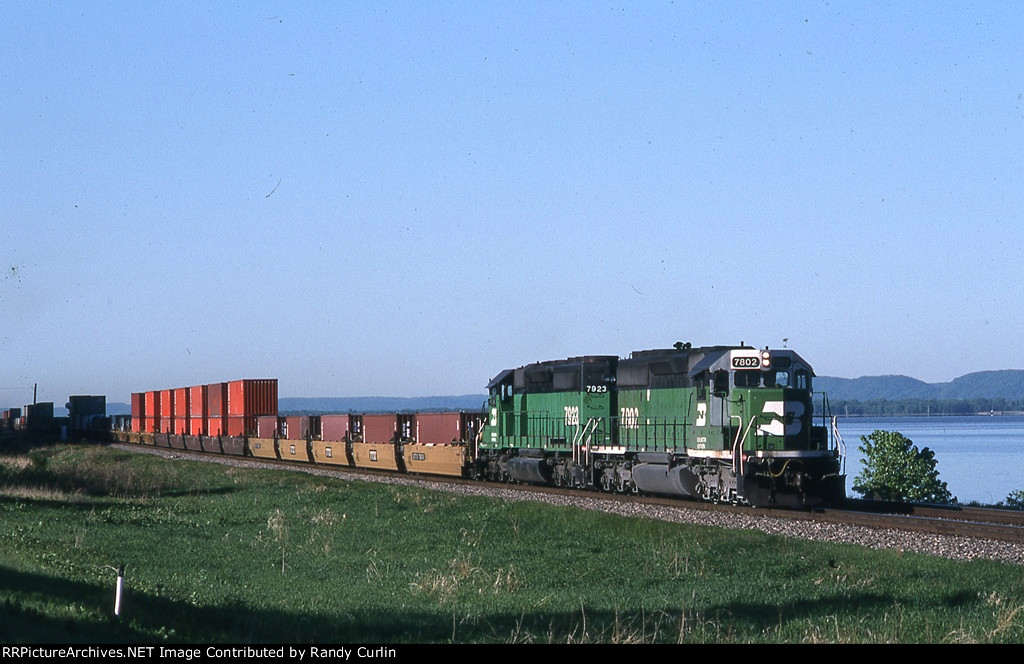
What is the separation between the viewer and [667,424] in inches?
1098

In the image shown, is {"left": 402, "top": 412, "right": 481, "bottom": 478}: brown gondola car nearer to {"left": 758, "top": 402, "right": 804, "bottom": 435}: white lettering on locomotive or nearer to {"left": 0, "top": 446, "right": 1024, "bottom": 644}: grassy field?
{"left": 0, "top": 446, "right": 1024, "bottom": 644}: grassy field

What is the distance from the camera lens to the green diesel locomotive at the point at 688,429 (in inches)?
978

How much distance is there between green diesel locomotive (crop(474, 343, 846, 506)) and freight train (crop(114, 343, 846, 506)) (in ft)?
0.10

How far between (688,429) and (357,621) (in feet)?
49.2

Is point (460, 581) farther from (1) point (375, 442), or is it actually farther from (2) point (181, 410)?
(2) point (181, 410)

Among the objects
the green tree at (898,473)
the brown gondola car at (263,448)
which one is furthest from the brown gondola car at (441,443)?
the green tree at (898,473)

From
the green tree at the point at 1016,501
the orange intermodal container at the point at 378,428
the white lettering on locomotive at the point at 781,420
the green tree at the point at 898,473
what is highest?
the white lettering on locomotive at the point at 781,420

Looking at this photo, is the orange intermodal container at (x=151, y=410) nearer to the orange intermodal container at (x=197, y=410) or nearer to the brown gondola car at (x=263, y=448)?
the orange intermodal container at (x=197, y=410)

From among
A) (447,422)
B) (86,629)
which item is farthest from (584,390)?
(86,629)

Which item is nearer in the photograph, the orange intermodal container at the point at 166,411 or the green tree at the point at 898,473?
the green tree at the point at 898,473

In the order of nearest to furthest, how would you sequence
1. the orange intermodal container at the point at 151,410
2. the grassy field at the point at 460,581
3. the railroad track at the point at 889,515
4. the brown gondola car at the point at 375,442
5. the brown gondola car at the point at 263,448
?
1. the grassy field at the point at 460,581
2. the railroad track at the point at 889,515
3. the brown gondola car at the point at 375,442
4. the brown gondola car at the point at 263,448
5. the orange intermodal container at the point at 151,410

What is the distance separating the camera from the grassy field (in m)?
12.0

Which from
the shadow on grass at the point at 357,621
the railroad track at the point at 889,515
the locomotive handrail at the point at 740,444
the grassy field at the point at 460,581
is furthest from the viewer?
the locomotive handrail at the point at 740,444

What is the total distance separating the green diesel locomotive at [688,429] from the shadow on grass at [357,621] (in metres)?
10.5
